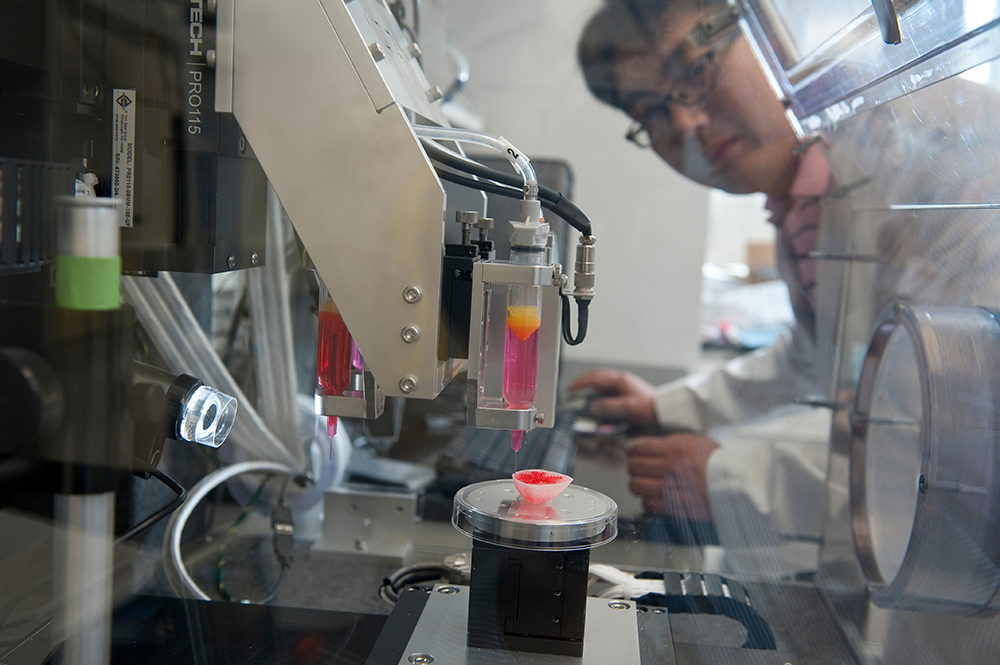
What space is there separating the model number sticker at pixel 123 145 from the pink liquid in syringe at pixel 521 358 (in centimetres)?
34

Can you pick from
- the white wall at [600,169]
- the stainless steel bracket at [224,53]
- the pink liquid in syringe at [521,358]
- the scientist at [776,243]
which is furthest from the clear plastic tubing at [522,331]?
the white wall at [600,169]

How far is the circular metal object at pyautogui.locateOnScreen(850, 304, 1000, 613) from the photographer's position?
702mm

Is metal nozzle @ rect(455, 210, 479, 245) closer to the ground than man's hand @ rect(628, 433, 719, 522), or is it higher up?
higher up

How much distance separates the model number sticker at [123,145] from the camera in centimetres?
65

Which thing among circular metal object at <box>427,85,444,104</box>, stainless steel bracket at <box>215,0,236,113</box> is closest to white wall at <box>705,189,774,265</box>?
circular metal object at <box>427,85,444,104</box>

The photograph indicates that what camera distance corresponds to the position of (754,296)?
2.25 metres

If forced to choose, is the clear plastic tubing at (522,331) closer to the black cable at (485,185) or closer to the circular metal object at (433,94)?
the black cable at (485,185)

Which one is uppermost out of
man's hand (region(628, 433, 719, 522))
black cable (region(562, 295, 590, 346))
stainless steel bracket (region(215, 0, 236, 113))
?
stainless steel bracket (region(215, 0, 236, 113))

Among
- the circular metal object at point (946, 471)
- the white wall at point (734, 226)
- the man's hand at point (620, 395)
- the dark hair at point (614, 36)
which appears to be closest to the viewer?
the circular metal object at point (946, 471)

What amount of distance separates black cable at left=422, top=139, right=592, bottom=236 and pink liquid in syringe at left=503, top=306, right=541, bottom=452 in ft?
0.33

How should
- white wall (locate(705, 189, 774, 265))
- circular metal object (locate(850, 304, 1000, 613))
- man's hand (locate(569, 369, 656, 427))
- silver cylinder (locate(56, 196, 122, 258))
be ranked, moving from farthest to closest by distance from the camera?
man's hand (locate(569, 369, 656, 427)), white wall (locate(705, 189, 774, 265)), circular metal object (locate(850, 304, 1000, 613)), silver cylinder (locate(56, 196, 122, 258))

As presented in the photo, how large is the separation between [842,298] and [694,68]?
1.49 ft

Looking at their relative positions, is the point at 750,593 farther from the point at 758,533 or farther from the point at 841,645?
the point at 758,533

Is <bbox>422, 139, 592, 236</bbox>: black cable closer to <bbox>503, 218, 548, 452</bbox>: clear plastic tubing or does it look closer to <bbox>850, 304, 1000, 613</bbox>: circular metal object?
<bbox>503, 218, 548, 452</bbox>: clear plastic tubing
